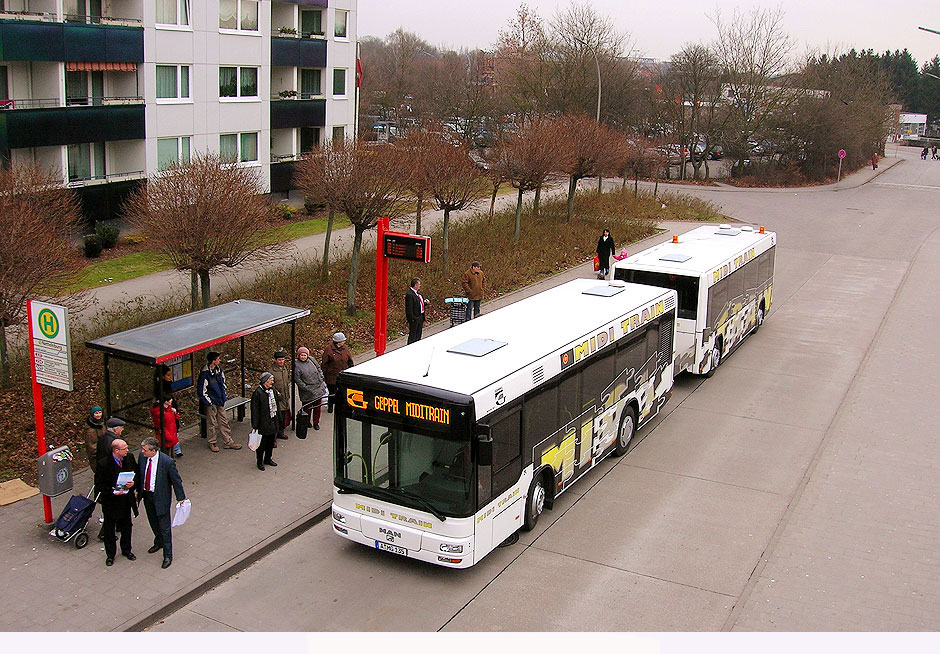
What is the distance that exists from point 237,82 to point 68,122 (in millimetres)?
8752

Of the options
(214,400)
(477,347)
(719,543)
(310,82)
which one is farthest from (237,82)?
(719,543)

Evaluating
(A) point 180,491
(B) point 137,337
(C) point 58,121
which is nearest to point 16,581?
(A) point 180,491

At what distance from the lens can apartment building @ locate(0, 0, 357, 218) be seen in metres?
27.1

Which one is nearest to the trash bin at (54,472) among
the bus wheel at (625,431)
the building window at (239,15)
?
the bus wheel at (625,431)

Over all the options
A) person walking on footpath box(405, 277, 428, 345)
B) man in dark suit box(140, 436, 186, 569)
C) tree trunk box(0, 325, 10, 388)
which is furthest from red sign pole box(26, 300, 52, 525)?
person walking on footpath box(405, 277, 428, 345)

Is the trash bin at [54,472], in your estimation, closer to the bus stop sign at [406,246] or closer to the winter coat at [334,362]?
the winter coat at [334,362]

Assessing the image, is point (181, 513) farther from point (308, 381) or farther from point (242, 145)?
point (242, 145)

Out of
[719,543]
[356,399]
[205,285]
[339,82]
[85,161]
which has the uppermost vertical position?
[339,82]

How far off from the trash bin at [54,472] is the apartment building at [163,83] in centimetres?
1295

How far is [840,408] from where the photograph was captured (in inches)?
666

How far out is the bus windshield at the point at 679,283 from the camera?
57.6 ft

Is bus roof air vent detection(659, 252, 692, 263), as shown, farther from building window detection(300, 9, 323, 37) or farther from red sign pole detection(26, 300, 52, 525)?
building window detection(300, 9, 323, 37)

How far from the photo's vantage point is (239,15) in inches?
1377

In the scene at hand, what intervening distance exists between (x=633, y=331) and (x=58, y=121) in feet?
68.0
